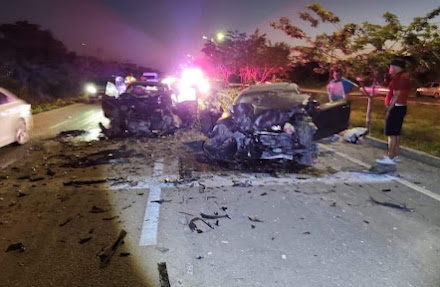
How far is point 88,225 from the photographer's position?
183 inches

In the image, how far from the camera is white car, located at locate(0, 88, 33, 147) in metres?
8.75

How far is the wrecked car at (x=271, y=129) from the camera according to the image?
7.51 metres

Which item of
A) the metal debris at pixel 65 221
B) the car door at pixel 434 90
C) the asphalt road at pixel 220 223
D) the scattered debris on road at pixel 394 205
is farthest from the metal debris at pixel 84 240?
the car door at pixel 434 90

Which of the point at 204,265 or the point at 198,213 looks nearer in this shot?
the point at 204,265

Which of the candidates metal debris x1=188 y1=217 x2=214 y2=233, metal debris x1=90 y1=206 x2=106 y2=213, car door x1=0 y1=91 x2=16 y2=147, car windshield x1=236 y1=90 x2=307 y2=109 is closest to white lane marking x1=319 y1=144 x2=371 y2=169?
car windshield x1=236 y1=90 x2=307 y2=109

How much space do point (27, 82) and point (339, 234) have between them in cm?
3040

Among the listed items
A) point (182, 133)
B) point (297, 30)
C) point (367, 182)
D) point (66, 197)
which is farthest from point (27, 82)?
point (367, 182)

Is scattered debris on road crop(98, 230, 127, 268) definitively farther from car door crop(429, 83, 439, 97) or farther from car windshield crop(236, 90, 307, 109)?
car door crop(429, 83, 439, 97)

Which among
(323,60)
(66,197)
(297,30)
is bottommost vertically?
(66,197)

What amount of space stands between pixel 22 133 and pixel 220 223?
7552mm

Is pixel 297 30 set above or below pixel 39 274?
above

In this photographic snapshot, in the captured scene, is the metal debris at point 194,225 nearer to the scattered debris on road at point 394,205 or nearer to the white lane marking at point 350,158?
the scattered debris on road at point 394,205

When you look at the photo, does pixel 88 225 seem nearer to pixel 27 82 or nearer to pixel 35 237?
pixel 35 237

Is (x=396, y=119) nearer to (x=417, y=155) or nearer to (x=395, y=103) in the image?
(x=395, y=103)
